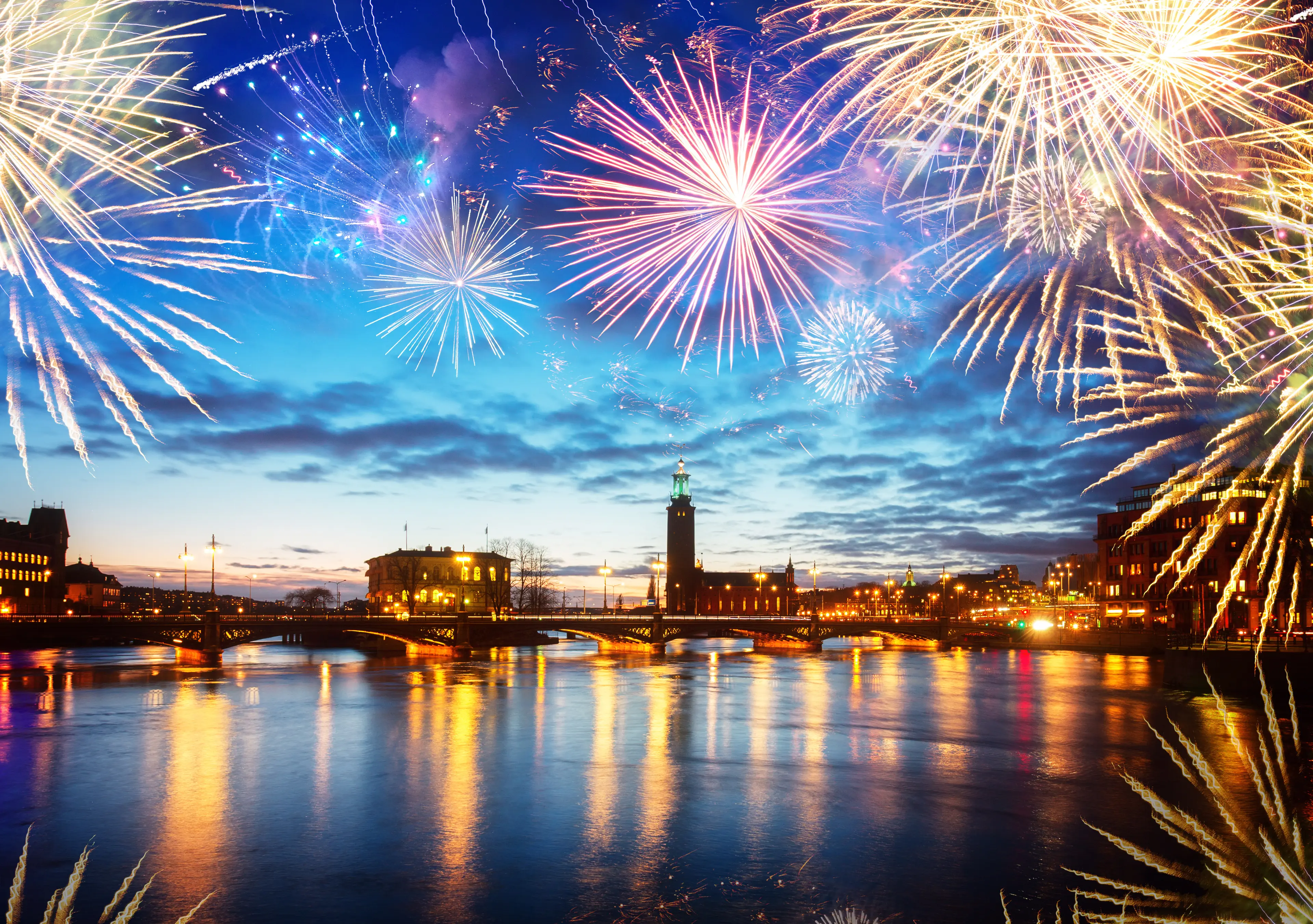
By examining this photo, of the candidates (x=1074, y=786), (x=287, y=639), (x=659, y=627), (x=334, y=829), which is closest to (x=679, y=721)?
(x=1074, y=786)

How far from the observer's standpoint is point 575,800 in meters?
25.0

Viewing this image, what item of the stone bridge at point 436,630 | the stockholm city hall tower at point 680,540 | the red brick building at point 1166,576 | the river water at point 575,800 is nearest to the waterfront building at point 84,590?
the stone bridge at point 436,630

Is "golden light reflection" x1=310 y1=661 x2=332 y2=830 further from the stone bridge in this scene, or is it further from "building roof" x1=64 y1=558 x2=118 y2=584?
"building roof" x1=64 y1=558 x2=118 y2=584

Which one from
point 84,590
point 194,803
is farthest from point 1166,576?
point 84,590

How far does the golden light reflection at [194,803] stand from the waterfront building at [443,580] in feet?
379

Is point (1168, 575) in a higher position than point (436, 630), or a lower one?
higher

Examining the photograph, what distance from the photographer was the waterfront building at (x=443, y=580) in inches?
6270

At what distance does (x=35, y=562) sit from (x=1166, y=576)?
548 feet

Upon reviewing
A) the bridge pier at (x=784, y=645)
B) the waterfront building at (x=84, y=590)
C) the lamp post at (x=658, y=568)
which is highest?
the lamp post at (x=658, y=568)

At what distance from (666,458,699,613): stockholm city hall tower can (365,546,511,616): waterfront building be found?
108ft

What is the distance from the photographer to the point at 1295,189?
14.7m

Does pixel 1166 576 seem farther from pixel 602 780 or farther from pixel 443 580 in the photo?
pixel 602 780

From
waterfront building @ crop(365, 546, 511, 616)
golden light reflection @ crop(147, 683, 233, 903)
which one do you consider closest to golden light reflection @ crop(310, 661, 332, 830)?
golden light reflection @ crop(147, 683, 233, 903)

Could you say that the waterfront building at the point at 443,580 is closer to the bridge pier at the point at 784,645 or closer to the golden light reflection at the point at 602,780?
the bridge pier at the point at 784,645
